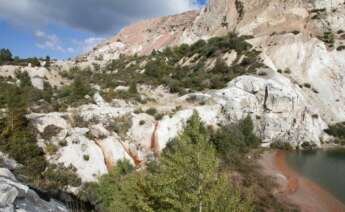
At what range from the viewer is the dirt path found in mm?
16734

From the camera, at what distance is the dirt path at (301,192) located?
54.9 ft

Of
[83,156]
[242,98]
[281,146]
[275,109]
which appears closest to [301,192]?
[281,146]

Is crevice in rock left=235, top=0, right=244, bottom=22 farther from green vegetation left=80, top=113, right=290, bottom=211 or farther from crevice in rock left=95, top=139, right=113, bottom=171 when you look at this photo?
green vegetation left=80, top=113, right=290, bottom=211

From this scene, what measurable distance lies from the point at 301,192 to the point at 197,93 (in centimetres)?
1513

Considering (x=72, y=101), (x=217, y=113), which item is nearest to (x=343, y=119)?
(x=217, y=113)

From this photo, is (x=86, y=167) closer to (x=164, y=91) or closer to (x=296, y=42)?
(x=164, y=91)

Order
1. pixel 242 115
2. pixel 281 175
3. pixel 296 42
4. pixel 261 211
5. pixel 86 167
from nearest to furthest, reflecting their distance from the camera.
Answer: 1. pixel 261 211
2. pixel 86 167
3. pixel 281 175
4. pixel 242 115
5. pixel 296 42

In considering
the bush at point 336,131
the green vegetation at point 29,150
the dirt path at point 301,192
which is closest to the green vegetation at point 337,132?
the bush at point 336,131

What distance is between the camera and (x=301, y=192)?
62.0 ft

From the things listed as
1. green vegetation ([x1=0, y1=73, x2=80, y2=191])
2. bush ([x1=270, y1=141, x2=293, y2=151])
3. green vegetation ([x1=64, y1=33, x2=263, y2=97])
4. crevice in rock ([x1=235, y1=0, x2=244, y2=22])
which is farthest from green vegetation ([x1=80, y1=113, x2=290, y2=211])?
crevice in rock ([x1=235, y1=0, x2=244, y2=22])

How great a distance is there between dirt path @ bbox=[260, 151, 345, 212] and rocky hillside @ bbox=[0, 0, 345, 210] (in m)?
7.37

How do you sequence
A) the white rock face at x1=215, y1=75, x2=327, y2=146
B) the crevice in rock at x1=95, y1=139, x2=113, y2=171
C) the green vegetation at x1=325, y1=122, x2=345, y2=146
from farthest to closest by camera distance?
the green vegetation at x1=325, y1=122, x2=345, y2=146 → the white rock face at x1=215, y1=75, x2=327, y2=146 → the crevice in rock at x1=95, y1=139, x2=113, y2=171

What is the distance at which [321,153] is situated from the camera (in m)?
30.0

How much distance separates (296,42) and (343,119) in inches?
469
